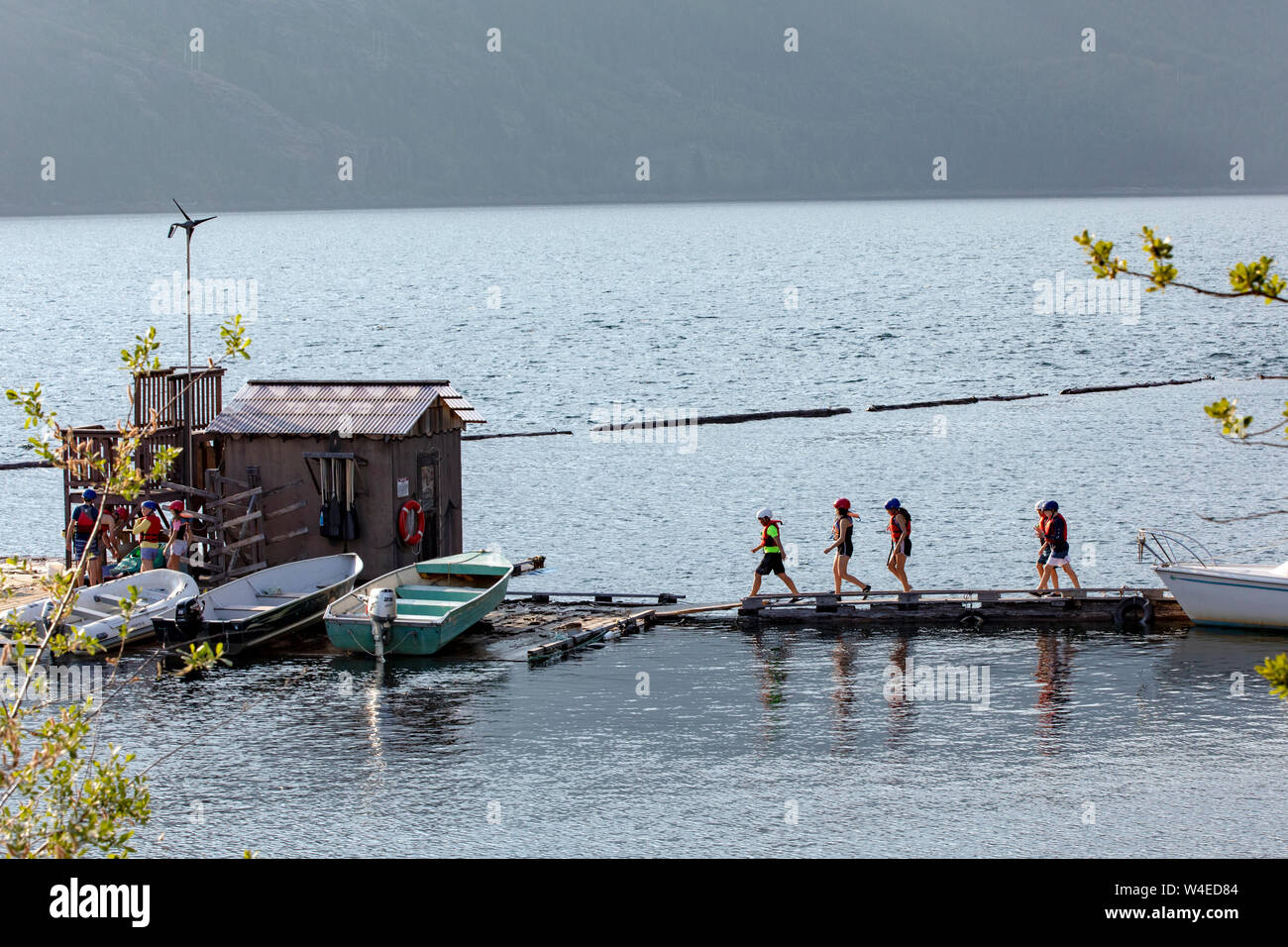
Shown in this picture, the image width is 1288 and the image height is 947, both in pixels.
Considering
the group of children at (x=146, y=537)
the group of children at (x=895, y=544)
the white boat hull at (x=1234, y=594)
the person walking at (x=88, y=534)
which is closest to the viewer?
the white boat hull at (x=1234, y=594)

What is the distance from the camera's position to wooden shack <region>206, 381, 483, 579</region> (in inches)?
1235

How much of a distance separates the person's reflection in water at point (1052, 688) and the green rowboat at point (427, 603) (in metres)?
9.98

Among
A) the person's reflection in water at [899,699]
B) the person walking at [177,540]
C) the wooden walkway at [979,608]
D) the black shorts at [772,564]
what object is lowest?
the person's reflection in water at [899,699]

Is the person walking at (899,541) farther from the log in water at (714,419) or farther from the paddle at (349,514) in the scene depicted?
the log in water at (714,419)

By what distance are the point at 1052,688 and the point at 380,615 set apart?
11.3 meters

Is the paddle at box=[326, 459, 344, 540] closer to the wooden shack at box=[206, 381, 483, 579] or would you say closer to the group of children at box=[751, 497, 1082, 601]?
the wooden shack at box=[206, 381, 483, 579]

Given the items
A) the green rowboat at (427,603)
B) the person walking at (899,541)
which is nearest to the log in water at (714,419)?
the green rowboat at (427,603)

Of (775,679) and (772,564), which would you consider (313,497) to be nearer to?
(772,564)

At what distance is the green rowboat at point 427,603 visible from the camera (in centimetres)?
2778

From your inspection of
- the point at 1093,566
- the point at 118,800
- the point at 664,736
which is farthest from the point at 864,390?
the point at 118,800

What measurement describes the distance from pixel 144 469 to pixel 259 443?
→ 7.42ft

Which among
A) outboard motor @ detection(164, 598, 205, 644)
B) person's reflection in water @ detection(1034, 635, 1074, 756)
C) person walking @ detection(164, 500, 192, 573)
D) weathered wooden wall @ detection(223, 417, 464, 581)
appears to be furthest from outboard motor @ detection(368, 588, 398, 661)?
person's reflection in water @ detection(1034, 635, 1074, 756)

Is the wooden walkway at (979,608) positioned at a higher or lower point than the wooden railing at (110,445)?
lower
